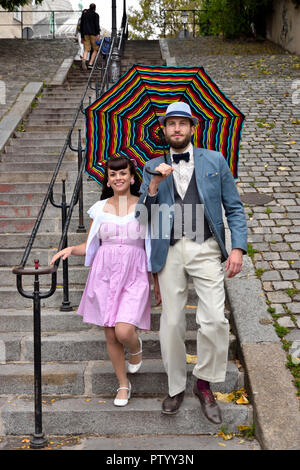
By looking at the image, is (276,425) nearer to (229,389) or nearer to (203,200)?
(229,389)

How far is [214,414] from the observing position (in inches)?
155

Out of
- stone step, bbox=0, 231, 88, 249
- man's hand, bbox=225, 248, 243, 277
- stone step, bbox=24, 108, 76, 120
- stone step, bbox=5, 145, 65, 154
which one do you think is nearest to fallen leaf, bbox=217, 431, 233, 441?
man's hand, bbox=225, 248, 243, 277

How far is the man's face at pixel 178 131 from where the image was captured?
12.4 feet

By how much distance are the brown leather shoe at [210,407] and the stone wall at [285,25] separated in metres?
16.2

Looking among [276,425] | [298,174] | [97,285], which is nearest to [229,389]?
[276,425]

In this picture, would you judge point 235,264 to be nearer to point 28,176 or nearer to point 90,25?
point 28,176

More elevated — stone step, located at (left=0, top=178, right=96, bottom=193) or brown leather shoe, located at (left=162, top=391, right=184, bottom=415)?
brown leather shoe, located at (left=162, top=391, right=184, bottom=415)

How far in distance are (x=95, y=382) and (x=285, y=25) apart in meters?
18.2

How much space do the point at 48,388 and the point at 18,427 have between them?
394mm

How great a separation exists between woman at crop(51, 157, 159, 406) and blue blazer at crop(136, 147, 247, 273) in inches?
9.1

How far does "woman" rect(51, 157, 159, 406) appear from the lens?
13.0 feet

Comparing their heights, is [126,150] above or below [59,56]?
above

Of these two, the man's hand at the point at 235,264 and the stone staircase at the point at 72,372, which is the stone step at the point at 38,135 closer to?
the stone staircase at the point at 72,372

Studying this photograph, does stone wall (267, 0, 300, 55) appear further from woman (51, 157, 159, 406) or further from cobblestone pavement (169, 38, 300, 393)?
woman (51, 157, 159, 406)
